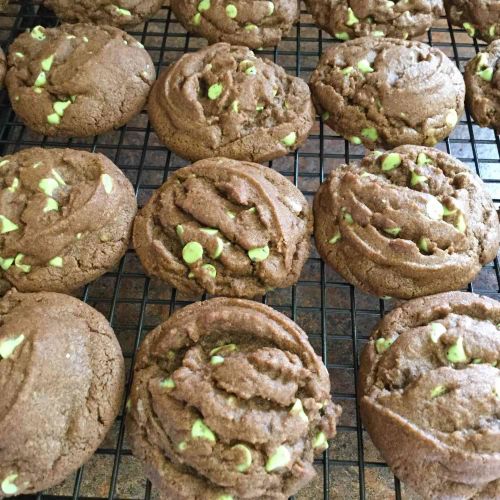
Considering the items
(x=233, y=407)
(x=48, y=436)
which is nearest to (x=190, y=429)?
(x=233, y=407)

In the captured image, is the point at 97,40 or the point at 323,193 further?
the point at 97,40

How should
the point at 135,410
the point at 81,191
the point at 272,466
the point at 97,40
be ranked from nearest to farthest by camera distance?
1. the point at 272,466
2. the point at 135,410
3. the point at 81,191
4. the point at 97,40

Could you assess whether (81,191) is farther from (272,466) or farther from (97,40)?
(272,466)

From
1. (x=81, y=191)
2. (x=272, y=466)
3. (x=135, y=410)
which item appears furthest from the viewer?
(x=81, y=191)

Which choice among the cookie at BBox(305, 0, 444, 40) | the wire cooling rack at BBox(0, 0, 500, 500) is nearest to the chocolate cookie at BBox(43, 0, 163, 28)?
the wire cooling rack at BBox(0, 0, 500, 500)

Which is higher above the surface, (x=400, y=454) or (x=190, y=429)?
(x=190, y=429)

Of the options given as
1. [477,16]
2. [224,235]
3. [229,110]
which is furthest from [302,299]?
[477,16]
